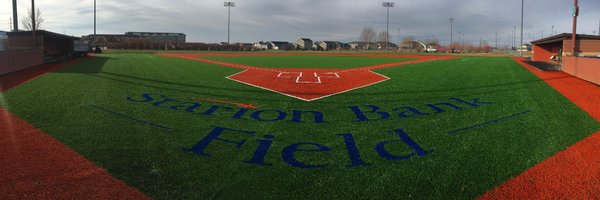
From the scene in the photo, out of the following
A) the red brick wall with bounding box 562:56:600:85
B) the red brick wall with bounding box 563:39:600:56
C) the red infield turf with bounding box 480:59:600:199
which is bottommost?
the red infield turf with bounding box 480:59:600:199

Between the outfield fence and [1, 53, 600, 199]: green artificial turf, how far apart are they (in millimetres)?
9539

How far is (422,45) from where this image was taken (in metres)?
159

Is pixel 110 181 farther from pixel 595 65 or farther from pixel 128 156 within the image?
pixel 595 65

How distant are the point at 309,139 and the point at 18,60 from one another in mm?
23874

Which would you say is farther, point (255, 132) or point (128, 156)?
point (255, 132)

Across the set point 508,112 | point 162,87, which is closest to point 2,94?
point 162,87

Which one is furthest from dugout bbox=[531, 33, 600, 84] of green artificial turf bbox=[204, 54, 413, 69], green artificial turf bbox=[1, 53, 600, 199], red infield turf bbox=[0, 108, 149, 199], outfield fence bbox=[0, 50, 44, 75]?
outfield fence bbox=[0, 50, 44, 75]

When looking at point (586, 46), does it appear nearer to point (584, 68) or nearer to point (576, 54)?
point (576, 54)

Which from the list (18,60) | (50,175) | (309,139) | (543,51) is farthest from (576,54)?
(18,60)

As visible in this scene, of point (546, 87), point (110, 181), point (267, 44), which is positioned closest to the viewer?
Result: point (110, 181)

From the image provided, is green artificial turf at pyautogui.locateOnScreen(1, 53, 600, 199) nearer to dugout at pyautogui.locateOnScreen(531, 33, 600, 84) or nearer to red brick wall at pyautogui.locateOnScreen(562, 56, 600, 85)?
red brick wall at pyautogui.locateOnScreen(562, 56, 600, 85)

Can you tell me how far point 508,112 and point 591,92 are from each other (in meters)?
7.32

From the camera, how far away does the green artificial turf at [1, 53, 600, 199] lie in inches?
195

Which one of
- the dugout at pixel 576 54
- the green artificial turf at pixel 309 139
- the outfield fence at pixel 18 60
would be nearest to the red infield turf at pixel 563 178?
the green artificial turf at pixel 309 139
